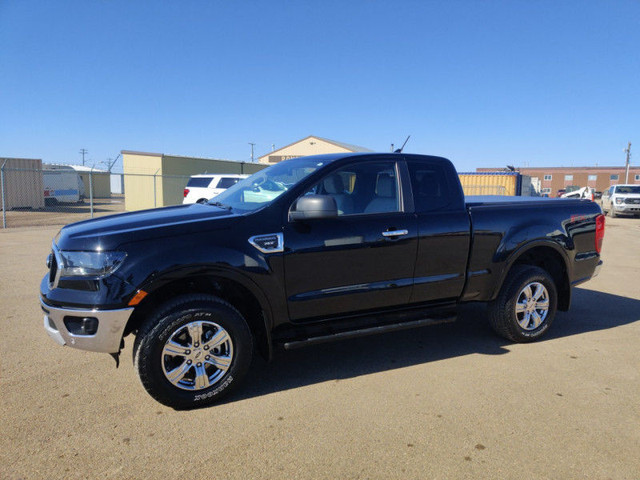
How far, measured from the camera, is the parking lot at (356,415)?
264 cm

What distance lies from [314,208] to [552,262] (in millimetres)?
3054

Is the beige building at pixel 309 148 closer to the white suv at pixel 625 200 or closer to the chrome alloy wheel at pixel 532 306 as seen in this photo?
the white suv at pixel 625 200

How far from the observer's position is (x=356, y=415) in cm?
319

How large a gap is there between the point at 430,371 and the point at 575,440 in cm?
124

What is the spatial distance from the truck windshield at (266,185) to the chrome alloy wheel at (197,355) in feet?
3.22

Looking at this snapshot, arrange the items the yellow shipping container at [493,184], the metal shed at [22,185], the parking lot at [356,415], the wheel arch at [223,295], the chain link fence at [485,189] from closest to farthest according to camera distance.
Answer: the parking lot at [356,415] → the wheel arch at [223,295] → the metal shed at [22,185] → the chain link fence at [485,189] → the yellow shipping container at [493,184]

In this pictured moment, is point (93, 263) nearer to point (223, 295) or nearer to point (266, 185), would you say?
point (223, 295)

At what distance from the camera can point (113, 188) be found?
152 feet

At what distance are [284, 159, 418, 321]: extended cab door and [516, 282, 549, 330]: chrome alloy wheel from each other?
1.36 meters

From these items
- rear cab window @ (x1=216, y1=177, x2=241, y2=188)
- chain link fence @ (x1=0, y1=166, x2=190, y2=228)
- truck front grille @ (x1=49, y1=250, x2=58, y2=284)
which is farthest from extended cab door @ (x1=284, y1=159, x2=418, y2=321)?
chain link fence @ (x1=0, y1=166, x2=190, y2=228)

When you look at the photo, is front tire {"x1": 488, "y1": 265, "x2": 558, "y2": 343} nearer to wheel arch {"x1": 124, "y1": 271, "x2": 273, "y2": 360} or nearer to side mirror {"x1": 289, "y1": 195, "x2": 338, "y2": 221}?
side mirror {"x1": 289, "y1": 195, "x2": 338, "y2": 221}

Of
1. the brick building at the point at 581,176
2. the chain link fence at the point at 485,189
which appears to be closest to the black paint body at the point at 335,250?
the chain link fence at the point at 485,189

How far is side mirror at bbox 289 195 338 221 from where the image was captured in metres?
3.36

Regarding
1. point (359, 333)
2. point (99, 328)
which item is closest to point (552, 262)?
point (359, 333)
